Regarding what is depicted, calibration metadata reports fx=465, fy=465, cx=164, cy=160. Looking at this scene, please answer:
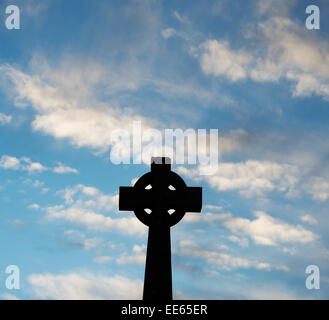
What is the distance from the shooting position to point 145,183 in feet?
40.0

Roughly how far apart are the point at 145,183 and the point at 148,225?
3.64 feet

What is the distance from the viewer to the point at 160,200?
12.1 m

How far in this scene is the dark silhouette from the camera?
38.5 ft

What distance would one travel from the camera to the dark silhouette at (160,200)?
11734mm
